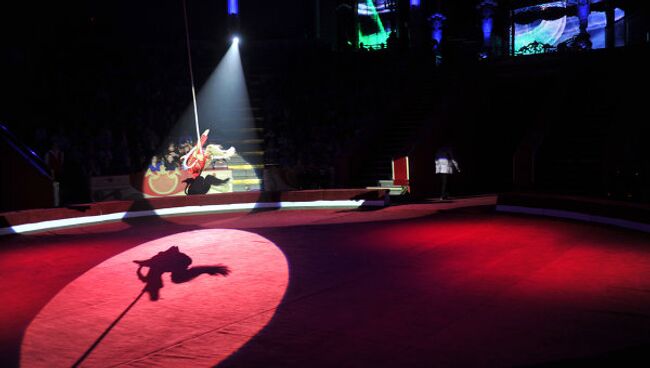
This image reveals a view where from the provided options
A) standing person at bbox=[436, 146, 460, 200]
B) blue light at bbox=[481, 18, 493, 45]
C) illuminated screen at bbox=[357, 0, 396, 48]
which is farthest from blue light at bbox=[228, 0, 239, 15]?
standing person at bbox=[436, 146, 460, 200]

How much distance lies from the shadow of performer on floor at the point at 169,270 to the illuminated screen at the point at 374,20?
30.7m

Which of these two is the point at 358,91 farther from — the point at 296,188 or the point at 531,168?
the point at 531,168

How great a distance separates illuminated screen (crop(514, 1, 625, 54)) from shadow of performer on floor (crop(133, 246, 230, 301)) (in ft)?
94.0

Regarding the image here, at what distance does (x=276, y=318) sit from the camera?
22.1 ft

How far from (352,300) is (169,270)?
3588 mm

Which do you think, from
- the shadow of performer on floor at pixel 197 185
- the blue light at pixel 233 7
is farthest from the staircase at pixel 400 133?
the blue light at pixel 233 7

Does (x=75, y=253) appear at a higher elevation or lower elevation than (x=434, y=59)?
lower

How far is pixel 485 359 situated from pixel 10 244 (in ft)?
37.1

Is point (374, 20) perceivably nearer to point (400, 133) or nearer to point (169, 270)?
point (400, 133)

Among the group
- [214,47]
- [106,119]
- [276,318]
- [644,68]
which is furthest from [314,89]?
[276,318]

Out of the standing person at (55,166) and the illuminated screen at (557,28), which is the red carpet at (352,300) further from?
the illuminated screen at (557,28)

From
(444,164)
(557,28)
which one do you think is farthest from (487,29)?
(444,164)

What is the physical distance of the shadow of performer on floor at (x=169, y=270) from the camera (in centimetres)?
864

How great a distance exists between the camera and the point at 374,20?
3953 centimetres
